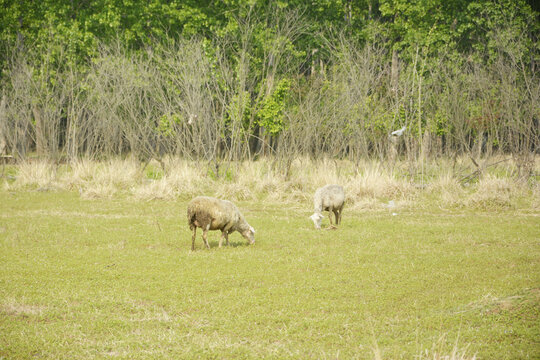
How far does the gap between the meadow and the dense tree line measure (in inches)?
241

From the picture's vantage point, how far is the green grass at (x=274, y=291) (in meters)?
6.52

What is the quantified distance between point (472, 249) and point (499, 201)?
21.6ft

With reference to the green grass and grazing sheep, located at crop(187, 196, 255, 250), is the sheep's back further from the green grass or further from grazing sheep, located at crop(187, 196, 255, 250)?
grazing sheep, located at crop(187, 196, 255, 250)

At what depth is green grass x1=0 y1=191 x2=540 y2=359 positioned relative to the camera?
6.52m

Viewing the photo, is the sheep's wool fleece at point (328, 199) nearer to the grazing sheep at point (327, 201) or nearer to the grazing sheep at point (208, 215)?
the grazing sheep at point (327, 201)

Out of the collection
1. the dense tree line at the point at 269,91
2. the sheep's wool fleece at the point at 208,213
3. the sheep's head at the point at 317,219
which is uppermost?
the dense tree line at the point at 269,91

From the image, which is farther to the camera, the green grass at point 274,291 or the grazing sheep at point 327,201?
the grazing sheep at point 327,201

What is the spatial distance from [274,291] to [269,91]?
1768 cm

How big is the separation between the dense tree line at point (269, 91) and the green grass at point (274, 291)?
9124 mm

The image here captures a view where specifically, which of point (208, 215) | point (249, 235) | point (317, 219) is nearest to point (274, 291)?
point (208, 215)

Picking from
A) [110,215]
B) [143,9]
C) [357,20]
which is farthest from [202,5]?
[110,215]

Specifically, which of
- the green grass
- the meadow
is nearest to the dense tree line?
the meadow

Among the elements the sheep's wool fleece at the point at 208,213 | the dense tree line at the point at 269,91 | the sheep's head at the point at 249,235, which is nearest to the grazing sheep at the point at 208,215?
the sheep's wool fleece at the point at 208,213

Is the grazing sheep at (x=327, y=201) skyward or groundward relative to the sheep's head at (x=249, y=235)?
skyward
